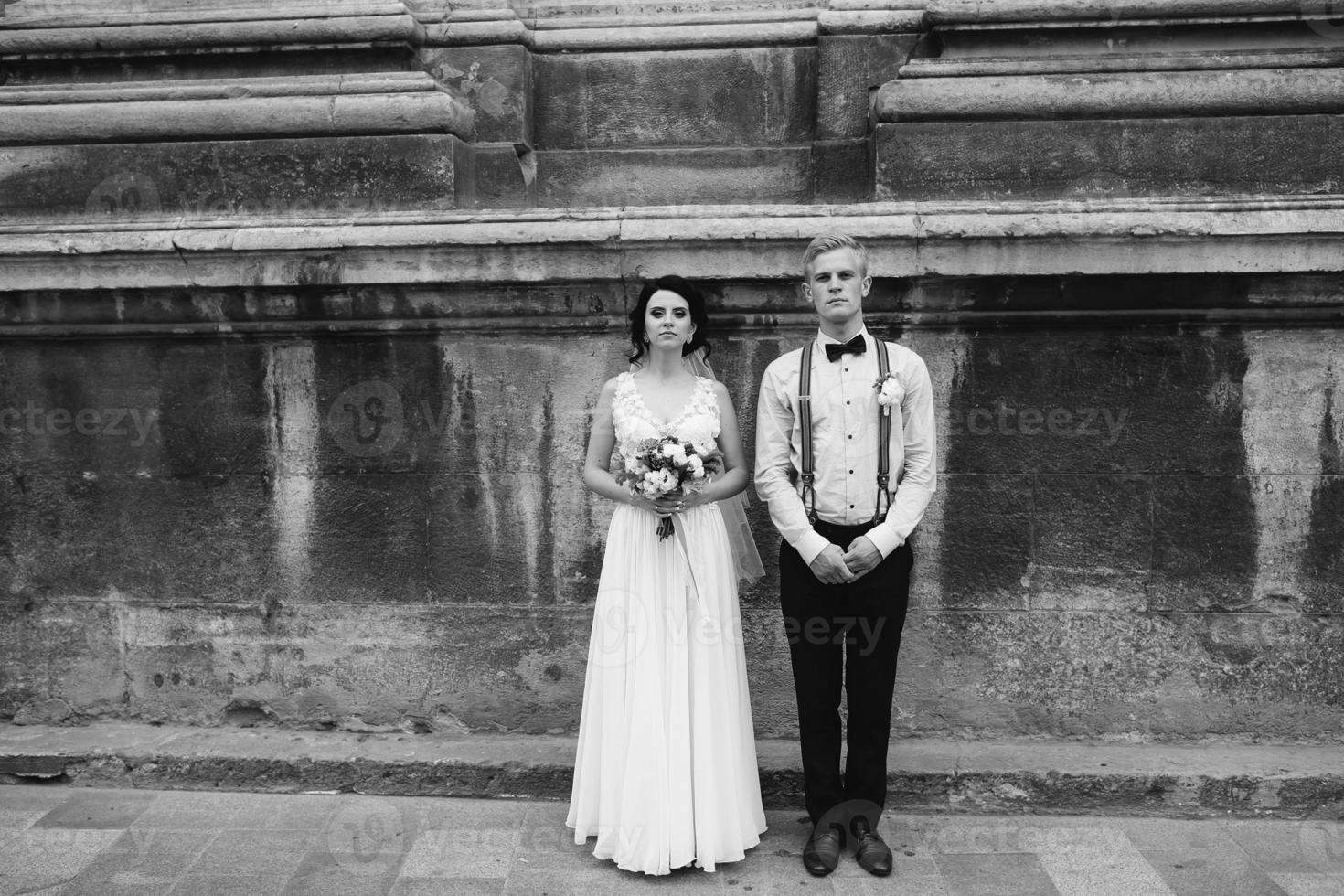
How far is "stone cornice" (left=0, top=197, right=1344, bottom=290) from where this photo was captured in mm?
4062

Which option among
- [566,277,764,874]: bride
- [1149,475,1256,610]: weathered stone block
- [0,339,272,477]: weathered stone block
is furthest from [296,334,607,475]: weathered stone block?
[1149,475,1256,610]: weathered stone block

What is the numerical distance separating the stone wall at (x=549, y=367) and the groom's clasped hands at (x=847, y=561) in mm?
1007

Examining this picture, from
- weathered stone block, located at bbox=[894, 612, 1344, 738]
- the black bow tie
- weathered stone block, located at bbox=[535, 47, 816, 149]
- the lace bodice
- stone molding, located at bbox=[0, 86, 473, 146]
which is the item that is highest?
weathered stone block, located at bbox=[535, 47, 816, 149]

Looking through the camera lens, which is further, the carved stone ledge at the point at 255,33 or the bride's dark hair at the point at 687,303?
the carved stone ledge at the point at 255,33

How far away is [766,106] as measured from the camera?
204 inches

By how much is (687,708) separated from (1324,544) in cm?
284

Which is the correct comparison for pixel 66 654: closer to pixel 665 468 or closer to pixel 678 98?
pixel 665 468

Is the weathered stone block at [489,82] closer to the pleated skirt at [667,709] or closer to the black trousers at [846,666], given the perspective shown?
the pleated skirt at [667,709]

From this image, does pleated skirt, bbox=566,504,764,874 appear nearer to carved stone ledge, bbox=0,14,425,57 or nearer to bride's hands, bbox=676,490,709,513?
bride's hands, bbox=676,490,709,513

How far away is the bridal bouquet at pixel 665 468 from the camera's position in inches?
138

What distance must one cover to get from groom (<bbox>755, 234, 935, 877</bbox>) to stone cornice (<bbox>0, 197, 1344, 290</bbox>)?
62 cm

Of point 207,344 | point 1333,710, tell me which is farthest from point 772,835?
point 207,344

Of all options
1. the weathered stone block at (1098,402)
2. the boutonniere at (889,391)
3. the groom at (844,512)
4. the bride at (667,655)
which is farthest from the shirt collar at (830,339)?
the weathered stone block at (1098,402)

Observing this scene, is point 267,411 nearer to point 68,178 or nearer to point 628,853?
point 68,178
